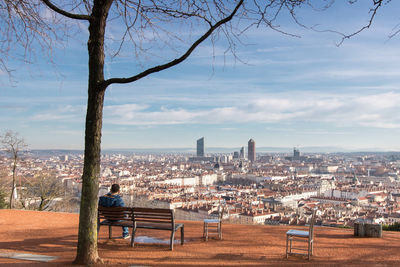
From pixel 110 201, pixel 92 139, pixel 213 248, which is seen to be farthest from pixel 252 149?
pixel 92 139

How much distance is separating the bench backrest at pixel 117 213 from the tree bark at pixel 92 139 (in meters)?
1.07

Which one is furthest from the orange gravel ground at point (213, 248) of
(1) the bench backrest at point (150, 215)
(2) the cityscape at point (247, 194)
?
(2) the cityscape at point (247, 194)

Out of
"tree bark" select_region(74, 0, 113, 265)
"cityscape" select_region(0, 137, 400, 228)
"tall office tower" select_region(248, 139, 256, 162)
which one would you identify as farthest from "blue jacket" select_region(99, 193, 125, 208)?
"tall office tower" select_region(248, 139, 256, 162)

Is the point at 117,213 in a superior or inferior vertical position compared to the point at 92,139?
inferior

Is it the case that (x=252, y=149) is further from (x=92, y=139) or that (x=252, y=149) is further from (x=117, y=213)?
(x=92, y=139)

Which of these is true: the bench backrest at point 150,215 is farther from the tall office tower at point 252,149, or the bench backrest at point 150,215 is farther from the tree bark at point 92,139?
the tall office tower at point 252,149

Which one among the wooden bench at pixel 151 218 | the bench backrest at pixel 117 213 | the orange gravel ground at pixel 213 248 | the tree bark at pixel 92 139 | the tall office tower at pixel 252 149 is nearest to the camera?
the tree bark at pixel 92 139

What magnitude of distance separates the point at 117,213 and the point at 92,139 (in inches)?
61.9

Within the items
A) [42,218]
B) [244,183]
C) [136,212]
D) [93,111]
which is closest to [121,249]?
[136,212]

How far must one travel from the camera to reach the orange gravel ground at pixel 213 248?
440 centimetres

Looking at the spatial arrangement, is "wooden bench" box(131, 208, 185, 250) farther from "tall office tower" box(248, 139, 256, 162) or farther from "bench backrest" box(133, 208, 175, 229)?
"tall office tower" box(248, 139, 256, 162)

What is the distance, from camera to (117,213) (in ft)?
17.2

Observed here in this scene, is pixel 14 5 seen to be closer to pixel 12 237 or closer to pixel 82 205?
pixel 82 205

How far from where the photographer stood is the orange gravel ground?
440 cm
